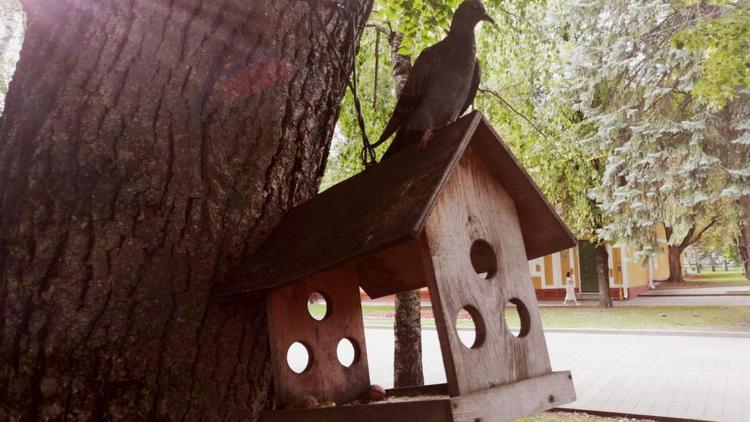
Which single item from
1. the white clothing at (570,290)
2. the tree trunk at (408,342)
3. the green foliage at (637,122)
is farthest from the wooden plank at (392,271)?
the white clothing at (570,290)

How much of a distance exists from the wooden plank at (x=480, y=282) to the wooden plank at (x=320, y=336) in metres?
0.52

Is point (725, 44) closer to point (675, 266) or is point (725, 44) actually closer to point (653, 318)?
point (653, 318)

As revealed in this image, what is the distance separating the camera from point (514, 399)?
141 centimetres

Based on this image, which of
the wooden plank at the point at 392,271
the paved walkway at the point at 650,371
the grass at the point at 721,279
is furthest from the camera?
the grass at the point at 721,279

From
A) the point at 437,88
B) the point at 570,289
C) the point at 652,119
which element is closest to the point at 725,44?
the point at 437,88

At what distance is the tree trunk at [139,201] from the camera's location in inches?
59.9

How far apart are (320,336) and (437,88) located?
94cm

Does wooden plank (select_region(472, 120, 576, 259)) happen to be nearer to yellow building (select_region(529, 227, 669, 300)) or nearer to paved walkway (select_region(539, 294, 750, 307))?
paved walkway (select_region(539, 294, 750, 307))

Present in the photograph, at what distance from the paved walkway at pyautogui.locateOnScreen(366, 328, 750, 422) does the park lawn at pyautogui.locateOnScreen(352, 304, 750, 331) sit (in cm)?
168

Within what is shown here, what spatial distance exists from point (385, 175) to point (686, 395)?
8125mm

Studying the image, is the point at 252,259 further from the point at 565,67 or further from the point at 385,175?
the point at 565,67

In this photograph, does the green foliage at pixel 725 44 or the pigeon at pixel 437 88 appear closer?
the pigeon at pixel 437 88

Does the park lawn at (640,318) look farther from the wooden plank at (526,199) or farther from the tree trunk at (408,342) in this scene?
the wooden plank at (526,199)

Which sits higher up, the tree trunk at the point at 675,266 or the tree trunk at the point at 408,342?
the tree trunk at the point at 408,342
